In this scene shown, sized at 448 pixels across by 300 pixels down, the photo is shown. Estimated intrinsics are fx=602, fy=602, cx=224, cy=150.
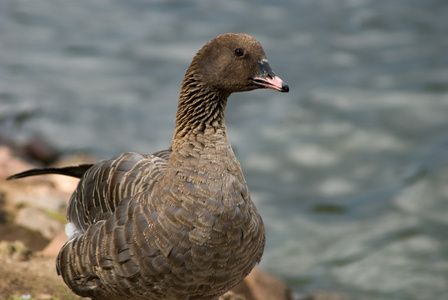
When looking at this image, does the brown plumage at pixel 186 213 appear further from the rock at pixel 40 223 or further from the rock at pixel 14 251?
the rock at pixel 40 223

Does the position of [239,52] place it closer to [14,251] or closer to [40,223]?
[14,251]

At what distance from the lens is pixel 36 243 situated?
7086 mm

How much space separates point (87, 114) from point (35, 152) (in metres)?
2.12

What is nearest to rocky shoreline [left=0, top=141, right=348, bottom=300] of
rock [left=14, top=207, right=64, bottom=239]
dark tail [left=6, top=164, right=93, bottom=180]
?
rock [left=14, top=207, right=64, bottom=239]

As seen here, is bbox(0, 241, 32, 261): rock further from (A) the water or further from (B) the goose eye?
(A) the water

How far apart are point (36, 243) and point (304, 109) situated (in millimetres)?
7855

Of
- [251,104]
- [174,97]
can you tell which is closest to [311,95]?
[251,104]

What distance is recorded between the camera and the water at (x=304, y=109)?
10.4 metres

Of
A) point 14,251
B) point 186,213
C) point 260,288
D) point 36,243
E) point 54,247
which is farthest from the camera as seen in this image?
point 36,243

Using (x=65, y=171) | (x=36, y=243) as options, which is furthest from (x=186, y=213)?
(x=36, y=243)

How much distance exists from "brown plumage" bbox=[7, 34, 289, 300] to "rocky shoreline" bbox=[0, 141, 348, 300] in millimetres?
807

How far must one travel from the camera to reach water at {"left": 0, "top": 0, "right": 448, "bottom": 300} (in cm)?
1035

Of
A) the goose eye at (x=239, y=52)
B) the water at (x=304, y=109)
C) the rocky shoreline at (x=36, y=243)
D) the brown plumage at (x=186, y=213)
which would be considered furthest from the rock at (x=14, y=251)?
the water at (x=304, y=109)

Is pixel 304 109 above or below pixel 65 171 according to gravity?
above
